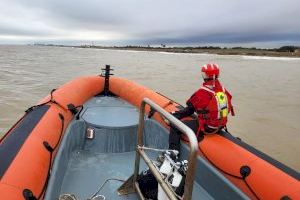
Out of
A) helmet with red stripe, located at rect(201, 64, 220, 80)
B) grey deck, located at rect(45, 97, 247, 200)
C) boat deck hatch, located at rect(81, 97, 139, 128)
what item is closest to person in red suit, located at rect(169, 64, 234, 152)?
helmet with red stripe, located at rect(201, 64, 220, 80)

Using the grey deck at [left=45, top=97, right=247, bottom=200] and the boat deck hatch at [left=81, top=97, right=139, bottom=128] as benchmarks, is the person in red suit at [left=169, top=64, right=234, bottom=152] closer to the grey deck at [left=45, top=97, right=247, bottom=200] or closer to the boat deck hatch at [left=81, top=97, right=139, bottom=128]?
the grey deck at [left=45, top=97, right=247, bottom=200]

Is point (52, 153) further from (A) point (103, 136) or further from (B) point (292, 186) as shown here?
(B) point (292, 186)

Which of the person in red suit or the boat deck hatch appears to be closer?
the person in red suit

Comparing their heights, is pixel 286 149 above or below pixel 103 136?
below

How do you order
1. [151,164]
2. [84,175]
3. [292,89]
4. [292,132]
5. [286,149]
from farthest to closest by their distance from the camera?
[292,89] → [292,132] → [286,149] → [84,175] → [151,164]

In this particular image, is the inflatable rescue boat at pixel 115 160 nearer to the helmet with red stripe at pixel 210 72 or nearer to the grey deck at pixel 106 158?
the grey deck at pixel 106 158

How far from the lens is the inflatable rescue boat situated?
2.02m

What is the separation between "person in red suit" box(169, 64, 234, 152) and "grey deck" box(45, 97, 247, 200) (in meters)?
0.25

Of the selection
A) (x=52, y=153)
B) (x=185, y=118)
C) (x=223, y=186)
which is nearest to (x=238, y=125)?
(x=185, y=118)

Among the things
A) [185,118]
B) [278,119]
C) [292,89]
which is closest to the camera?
[185,118]

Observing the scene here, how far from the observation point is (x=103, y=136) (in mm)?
3504

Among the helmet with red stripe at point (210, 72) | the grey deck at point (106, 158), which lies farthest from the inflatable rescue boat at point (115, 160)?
the helmet with red stripe at point (210, 72)

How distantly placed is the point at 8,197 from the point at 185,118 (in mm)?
2090

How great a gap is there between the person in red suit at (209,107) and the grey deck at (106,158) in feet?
0.81
